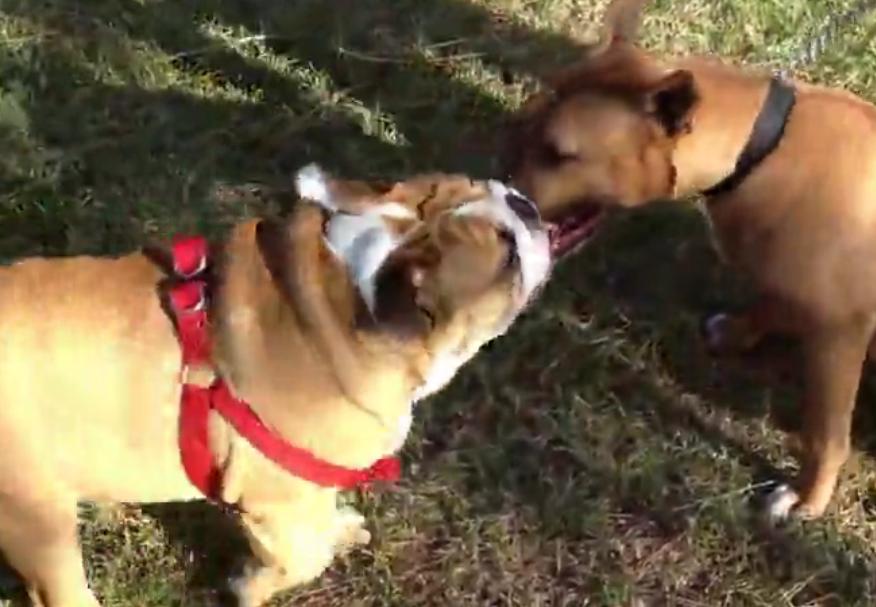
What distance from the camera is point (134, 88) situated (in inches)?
177

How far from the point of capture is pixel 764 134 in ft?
10.2

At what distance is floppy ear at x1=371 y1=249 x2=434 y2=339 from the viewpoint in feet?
8.32

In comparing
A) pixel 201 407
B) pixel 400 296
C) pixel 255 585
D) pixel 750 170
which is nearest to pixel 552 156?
pixel 750 170

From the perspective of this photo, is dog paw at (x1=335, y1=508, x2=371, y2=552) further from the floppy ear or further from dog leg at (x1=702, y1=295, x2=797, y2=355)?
dog leg at (x1=702, y1=295, x2=797, y2=355)

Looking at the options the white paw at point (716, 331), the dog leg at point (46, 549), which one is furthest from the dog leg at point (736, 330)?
the dog leg at point (46, 549)

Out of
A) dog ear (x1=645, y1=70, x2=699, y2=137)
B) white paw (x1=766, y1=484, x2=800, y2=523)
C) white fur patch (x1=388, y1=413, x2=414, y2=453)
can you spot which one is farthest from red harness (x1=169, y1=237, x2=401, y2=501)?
white paw (x1=766, y1=484, x2=800, y2=523)

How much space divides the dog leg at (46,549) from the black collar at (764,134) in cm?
160

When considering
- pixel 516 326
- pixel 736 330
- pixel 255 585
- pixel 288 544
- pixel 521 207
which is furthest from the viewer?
pixel 516 326

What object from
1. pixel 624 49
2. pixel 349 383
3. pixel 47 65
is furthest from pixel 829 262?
pixel 47 65

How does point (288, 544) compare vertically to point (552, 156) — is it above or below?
below

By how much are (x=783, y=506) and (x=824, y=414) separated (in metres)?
0.31

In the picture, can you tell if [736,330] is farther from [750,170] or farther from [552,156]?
[552,156]

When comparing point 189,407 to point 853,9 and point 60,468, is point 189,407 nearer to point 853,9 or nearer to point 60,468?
point 60,468

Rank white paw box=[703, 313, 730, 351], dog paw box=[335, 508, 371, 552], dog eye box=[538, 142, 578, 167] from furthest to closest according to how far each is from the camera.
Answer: white paw box=[703, 313, 730, 351], dog paw box=[335, 508, 371, 552], dog eye box=[538, 142, 578, 167]
